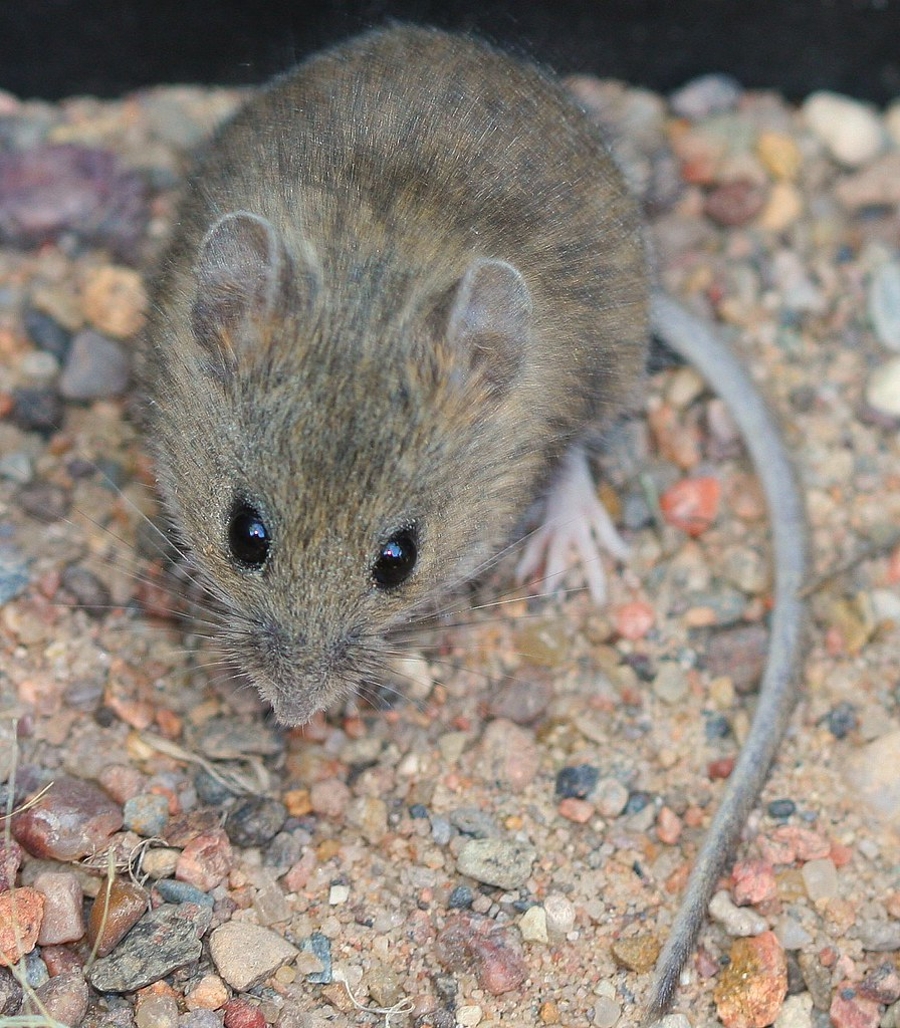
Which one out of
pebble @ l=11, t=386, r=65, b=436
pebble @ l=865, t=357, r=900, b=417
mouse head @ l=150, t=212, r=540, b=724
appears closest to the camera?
mouse head @ l=150, t=212, r=540, b=724

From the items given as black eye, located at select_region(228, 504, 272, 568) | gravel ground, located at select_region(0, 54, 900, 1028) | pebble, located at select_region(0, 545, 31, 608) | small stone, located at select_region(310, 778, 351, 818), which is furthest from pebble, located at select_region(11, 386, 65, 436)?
small stone, located at select_region(310, 778, 351, 818)

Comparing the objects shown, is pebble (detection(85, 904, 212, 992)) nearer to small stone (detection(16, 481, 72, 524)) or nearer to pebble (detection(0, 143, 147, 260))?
small stone (detection(16, 481, 72, 524))

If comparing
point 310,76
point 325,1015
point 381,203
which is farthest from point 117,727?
point 310,76

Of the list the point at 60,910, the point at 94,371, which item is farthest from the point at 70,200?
the point at 60,910

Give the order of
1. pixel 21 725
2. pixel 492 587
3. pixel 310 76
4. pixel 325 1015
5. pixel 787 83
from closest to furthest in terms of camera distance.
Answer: pixel 325 1015
pixel 21 725
pixel 310 76
pixel 492 587
pixel 787 83

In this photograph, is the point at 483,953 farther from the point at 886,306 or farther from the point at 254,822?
the point at 886,306

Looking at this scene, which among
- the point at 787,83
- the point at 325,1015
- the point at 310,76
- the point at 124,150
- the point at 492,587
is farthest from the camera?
the point at 787,83

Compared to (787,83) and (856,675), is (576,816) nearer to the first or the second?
(856,675)
